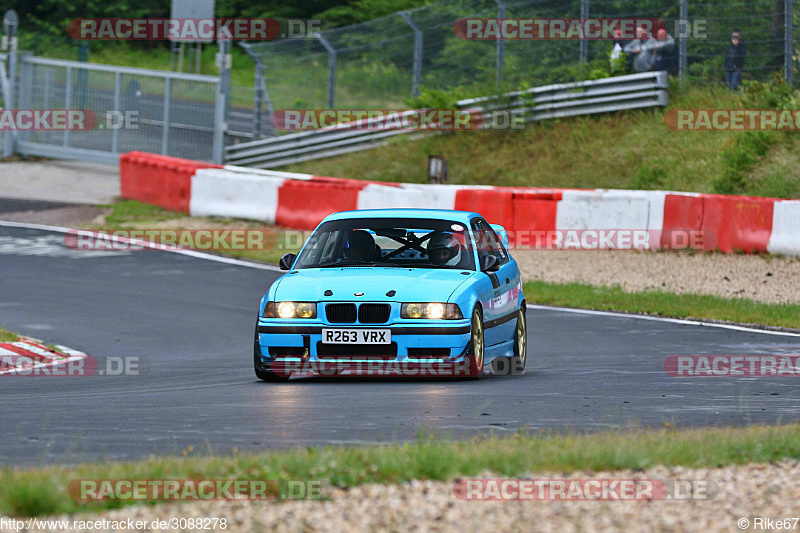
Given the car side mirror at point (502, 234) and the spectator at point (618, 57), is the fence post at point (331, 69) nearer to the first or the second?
the spectator at point (618, 57)

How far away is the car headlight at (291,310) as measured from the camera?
30.2 feet

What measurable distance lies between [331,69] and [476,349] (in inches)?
727

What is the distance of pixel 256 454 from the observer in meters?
6.27

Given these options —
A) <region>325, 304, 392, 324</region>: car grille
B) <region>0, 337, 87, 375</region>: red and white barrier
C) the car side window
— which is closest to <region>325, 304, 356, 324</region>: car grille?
<region>325, 304, 392, 324</region>: car grille

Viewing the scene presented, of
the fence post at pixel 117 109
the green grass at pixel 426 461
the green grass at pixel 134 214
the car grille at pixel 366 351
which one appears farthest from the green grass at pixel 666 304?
the fence post at pixel 117 109

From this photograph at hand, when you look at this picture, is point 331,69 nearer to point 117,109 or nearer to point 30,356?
point 117,109

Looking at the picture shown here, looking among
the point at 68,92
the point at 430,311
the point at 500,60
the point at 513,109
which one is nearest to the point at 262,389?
the point at 430,311

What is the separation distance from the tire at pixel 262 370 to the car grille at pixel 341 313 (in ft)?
2.14

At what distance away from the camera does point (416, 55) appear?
85.4 ft

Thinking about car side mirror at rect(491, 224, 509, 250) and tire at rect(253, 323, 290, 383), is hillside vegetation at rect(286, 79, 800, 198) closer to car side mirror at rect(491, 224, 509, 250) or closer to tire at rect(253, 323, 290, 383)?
car side mirror at rect(491, 224, 509, 250)

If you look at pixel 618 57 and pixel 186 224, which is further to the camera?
pixel 618 57

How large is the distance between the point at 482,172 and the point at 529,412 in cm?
1660

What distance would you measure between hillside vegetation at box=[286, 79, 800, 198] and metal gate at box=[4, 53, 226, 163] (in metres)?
2.79

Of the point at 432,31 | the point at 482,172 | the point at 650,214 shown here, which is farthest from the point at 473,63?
the point at 650,214
